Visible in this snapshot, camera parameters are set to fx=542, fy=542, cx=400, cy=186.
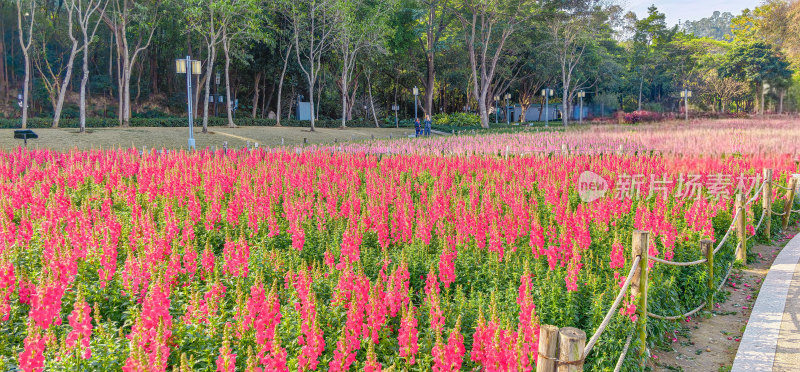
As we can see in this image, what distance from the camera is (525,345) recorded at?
133 inches

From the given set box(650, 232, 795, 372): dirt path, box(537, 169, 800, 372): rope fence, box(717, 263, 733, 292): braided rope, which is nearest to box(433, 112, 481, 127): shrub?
box(537, 169, 800, 372): rope fence

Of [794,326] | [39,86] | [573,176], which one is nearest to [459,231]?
[794,326]

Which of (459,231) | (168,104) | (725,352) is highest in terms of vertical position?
(168,104)

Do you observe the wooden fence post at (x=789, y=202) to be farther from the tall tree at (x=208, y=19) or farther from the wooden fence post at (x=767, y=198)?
the tall tree at (x=208, y=19)

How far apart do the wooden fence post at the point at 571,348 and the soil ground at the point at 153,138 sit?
2037 cm

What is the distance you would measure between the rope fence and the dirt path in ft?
0.50

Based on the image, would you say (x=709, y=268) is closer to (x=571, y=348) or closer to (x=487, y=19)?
(x=571, y=348)

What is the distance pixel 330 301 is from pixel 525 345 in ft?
7.26

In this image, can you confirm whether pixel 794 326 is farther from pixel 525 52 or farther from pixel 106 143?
pixel 525 52

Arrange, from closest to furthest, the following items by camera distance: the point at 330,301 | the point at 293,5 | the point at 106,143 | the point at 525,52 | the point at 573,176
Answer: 1. the point at 330,301
2. the point at 573,176
3. the point at 106,143
4. the point at 293,5
5. the point at 525,52

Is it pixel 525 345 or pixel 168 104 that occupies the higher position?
pixel 168 104

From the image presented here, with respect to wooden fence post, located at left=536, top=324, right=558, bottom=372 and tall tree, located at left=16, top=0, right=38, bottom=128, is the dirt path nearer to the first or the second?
wooden fence post, located at left=536, top=324, right=558, bottom=372

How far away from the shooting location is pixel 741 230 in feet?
25.1

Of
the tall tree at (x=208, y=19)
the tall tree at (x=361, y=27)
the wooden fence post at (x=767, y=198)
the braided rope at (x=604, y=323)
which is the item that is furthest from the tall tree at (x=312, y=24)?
the braided rope at (x=604, y=323)
